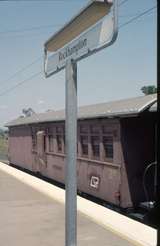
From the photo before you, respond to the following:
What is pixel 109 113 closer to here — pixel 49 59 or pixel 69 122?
pixel 49 59

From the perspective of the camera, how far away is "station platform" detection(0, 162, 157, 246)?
267 inches

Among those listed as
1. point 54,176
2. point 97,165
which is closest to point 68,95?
point 97,165

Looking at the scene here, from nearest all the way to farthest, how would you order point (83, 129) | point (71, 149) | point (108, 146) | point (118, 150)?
point (71, 149) < point (118, 150) < point (108, 146) < point (83, 129)

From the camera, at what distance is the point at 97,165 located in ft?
38.9

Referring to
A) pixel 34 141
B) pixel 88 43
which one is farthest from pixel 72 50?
pixel 34 141

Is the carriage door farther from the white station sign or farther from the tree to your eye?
the tree

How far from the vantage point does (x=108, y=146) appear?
1112cm

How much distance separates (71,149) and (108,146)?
7.66 m

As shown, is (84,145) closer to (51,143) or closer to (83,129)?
(83,129)

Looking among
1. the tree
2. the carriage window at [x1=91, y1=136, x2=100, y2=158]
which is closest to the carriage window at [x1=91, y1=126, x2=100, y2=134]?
the carriage window at [x1=91, y1=136, x2=100, y2=158]

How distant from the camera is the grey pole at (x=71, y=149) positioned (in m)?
3.51

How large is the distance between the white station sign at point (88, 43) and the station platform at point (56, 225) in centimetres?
339

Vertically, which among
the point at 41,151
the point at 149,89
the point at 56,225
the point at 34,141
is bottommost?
the point at 56,225

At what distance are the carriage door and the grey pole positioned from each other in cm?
1447
